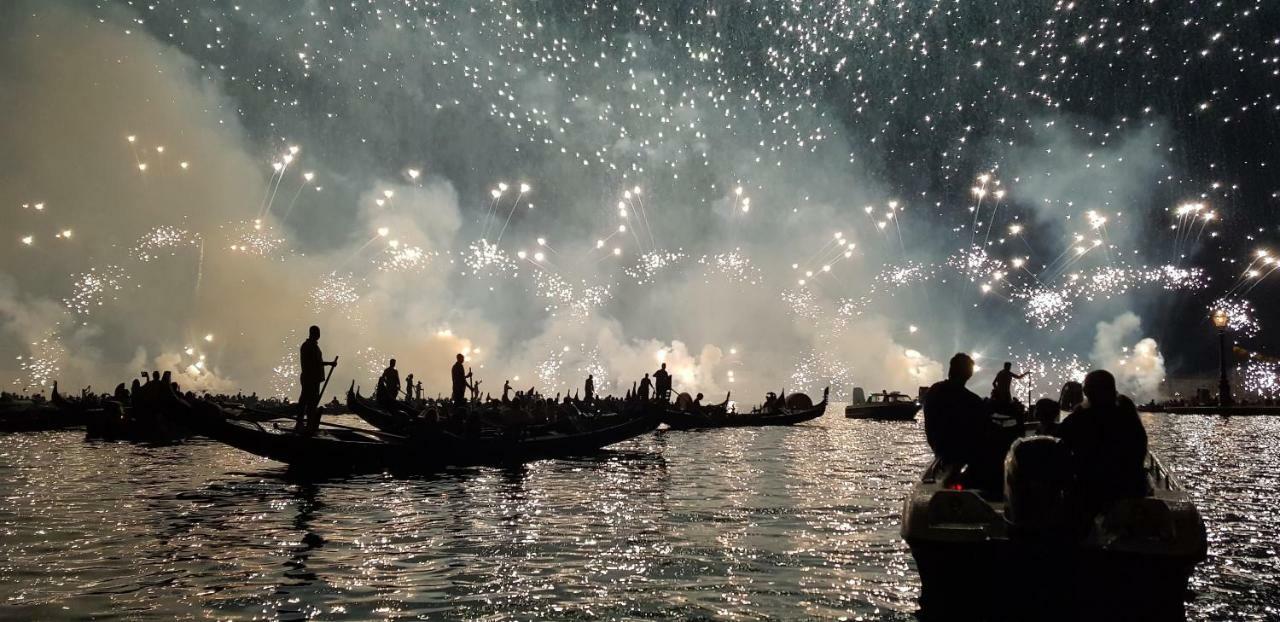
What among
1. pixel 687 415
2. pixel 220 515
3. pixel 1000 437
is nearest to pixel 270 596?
pixel 220 515

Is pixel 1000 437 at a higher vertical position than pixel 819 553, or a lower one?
higher

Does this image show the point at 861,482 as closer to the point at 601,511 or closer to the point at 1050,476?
the point at 601,511

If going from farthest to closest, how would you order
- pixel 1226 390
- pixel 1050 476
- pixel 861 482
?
pixel 1226 390 < pixel 861 482 < pixel 1050 476

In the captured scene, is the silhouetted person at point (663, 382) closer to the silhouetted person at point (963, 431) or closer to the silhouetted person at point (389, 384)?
the silhouetted person at point (389, 384)

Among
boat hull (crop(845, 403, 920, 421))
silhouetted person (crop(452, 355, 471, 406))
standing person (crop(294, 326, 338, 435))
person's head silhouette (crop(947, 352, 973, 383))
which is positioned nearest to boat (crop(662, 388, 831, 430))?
boat hull (crop(845, 403, 920, 421))

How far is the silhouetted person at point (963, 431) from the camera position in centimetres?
638

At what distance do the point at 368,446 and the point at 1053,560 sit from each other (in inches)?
547

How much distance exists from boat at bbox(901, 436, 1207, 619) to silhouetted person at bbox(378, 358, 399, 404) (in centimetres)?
2065

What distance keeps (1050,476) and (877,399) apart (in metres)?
70.4

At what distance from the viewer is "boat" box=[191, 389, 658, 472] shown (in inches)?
588

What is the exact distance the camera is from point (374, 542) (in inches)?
322

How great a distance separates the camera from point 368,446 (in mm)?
15664

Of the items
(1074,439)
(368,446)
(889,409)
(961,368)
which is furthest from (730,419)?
(1074,439)

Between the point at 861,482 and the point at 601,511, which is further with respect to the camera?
the point at 861,482
